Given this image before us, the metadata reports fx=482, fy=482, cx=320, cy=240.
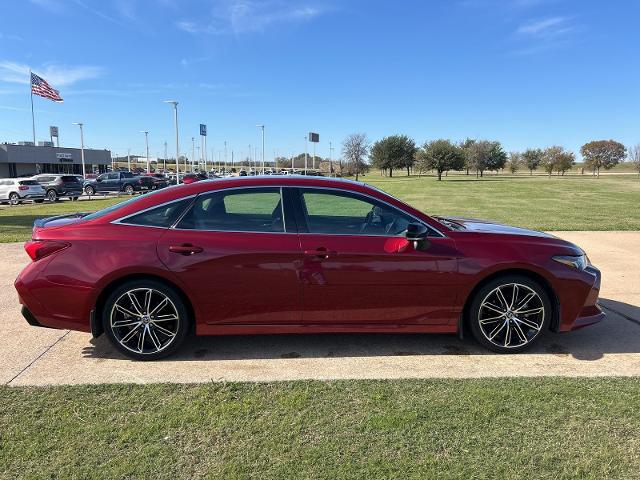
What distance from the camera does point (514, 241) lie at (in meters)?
4.27

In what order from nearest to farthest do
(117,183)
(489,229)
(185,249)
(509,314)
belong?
(185,249)
(509,314)
(489,229)
(117,183)

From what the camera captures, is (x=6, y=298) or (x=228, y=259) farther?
(x=6, y=298)

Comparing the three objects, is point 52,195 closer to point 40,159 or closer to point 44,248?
point 44,248

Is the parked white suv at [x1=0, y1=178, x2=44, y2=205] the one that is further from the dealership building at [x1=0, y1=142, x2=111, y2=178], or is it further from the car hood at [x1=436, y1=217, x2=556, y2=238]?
the dealership building at [x1=0, y1=142, x2=111, y2=178]

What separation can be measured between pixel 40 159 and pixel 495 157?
74.9 meters

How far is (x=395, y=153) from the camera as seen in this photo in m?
91.1

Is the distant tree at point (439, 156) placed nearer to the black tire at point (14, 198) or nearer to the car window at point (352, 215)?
the black tire at point (14, 198)

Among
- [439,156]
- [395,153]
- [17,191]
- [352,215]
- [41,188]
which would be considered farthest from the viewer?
[395,153]

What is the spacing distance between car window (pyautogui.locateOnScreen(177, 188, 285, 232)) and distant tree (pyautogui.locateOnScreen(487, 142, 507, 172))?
295 ft

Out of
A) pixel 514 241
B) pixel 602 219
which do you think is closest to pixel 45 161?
pixel 602 219

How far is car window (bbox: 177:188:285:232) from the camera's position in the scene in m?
4.18

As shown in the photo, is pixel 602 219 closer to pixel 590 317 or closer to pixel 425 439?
pixel 590 317

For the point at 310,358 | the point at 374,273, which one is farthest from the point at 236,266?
the point at 374,273

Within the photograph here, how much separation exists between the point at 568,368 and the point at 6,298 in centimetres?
633
